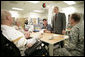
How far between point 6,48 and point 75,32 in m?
1.04

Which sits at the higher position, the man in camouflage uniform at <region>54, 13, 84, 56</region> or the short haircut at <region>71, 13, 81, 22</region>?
the short haircut at <region>71, 13, 81, 22</region>

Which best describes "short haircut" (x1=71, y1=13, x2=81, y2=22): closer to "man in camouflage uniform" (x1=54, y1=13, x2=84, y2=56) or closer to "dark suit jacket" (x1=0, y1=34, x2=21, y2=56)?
"man in camouflage uniform" (x1=54, y1=13, x2=84, y2=56)

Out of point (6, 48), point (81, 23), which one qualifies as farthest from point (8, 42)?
point (81, 23)

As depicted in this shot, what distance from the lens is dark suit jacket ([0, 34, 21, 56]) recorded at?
0.74 metres

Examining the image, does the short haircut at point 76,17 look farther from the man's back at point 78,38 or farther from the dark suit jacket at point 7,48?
the dark suit jacket at point 7,48

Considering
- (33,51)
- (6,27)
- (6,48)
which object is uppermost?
(6,27)

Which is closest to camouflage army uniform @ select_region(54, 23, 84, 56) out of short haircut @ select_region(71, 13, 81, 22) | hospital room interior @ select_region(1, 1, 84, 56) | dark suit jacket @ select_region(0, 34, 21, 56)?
hospital room interior @ select_region(1, 1, 84, 56)

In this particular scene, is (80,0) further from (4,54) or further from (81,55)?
(4,54)

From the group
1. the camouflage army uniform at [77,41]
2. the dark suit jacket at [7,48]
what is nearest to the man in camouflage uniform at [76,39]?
the camouflage army uniform at [77,41]

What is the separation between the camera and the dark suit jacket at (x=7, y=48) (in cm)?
74

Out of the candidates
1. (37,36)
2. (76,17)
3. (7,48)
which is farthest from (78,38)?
(7,48)

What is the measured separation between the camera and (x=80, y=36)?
103cm

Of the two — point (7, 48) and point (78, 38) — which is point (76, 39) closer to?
point (78, 38)

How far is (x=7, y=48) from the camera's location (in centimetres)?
74
